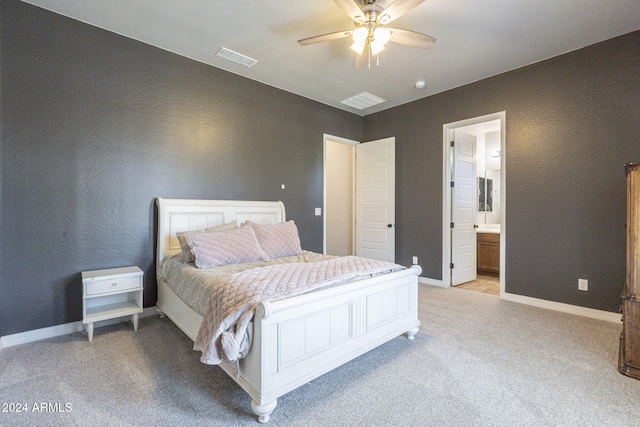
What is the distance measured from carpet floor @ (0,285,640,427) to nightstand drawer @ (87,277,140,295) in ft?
1.39

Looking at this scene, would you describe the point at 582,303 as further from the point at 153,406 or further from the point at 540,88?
the point at 153,406

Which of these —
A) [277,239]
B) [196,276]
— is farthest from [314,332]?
[277,239]

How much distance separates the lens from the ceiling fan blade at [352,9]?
77.2 inches

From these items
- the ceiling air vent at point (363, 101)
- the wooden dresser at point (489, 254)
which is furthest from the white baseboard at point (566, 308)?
the ceiling air vent at point (363, 101)

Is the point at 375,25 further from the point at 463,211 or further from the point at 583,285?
the point at 583,285

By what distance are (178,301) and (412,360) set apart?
198 centimetres

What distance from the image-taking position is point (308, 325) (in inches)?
68.3

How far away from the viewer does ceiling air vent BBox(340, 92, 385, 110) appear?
4262 millimetres

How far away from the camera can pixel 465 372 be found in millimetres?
1992

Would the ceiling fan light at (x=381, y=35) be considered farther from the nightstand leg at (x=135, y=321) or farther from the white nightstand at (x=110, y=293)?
the nightstand leg at (x=135, y=321)

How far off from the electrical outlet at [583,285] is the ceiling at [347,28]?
2.44 metres

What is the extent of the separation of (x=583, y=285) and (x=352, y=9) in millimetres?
3516

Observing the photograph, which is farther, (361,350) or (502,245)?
(502,245)

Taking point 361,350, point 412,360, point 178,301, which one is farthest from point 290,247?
point 412,360
